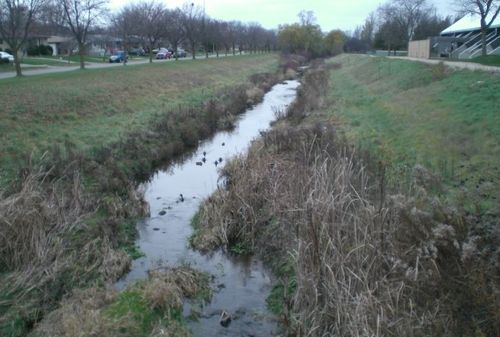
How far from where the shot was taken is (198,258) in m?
10.4

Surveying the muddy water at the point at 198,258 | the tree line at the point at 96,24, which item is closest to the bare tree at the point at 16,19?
the tree line at the point at 96,24

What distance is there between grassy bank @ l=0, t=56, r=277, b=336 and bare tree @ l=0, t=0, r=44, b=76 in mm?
4470

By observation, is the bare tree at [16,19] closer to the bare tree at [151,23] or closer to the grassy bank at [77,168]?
the grassy bank at [77,168]

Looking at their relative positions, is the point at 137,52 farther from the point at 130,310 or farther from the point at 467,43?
the point at 130,310

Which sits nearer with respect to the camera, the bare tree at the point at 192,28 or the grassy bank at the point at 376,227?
the grassy bank at the point at 376,227

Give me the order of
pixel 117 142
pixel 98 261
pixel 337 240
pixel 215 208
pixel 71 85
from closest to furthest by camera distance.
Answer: pixel 337 240, pixel 98 261, pixel 215 208, pixel 117 142, pixel 71 85

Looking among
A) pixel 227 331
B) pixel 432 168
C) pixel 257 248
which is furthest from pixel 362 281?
pixel 432 168

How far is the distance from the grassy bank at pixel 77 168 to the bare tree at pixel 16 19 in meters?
4.47

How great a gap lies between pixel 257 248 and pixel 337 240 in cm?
352

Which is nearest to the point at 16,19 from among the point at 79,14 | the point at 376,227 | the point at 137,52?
the point at 79,14

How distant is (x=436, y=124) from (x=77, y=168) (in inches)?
466

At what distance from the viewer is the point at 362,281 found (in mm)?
6691

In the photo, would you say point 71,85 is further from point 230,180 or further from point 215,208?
point 215,208

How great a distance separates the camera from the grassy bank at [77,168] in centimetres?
854
